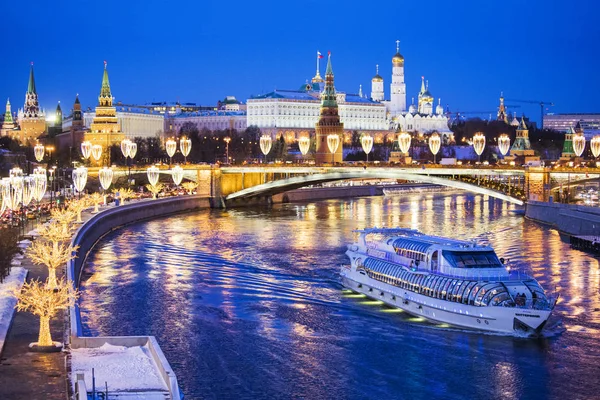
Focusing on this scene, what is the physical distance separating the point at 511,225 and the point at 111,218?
1245 cm

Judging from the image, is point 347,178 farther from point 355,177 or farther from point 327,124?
point 327,124

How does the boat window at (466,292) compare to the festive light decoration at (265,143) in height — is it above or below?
below

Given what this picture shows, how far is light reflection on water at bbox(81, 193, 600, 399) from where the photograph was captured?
46.7ft

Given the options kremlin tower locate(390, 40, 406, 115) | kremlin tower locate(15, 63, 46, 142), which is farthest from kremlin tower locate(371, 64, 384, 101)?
kremlin tower locate(15, 63, 46, 142)

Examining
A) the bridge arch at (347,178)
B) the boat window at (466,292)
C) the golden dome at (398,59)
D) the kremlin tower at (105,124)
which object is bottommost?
the boat window at (466,292)

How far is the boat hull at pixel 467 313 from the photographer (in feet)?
54.4

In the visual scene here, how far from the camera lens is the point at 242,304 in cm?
1942

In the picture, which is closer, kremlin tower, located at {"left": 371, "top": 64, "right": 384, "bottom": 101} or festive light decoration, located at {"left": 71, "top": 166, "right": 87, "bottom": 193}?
festive light decoration, located at {"left": 71, "top": 166, "right": 87, "bottom": 193}

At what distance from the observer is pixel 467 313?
17.1 meters

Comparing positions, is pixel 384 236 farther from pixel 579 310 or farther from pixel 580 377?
pixel 580 377

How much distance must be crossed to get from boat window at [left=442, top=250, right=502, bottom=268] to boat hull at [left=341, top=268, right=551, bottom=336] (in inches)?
35.0

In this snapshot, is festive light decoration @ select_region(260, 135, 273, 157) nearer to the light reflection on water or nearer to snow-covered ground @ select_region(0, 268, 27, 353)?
the light reflection on water

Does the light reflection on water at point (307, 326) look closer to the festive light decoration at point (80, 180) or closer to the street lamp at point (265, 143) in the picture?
the festive light decoration at point (80, 180)

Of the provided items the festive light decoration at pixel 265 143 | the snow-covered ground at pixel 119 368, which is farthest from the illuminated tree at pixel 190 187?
the snow-covered ground at pixel 119 368
